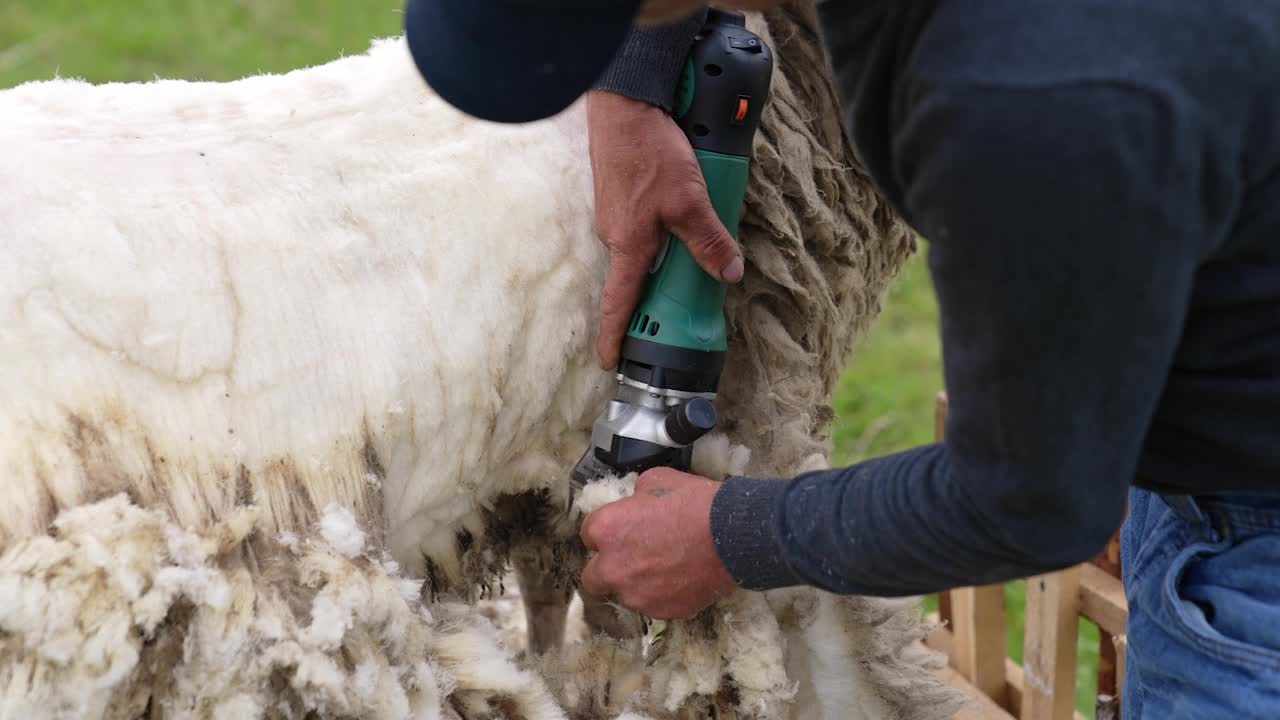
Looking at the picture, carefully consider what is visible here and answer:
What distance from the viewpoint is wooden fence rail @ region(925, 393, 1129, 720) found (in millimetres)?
1826

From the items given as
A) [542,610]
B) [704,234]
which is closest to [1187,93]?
[704,234]

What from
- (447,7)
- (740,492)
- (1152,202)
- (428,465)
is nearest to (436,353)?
(428,465)

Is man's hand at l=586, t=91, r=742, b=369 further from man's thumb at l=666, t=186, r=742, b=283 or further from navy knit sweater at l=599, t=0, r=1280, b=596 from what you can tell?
navy knit sweater at l=599, t=0, r=1280, b=596

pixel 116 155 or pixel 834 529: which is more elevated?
pixel 116 155

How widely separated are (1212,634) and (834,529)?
13.1 inches

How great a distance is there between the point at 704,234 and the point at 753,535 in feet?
1.19

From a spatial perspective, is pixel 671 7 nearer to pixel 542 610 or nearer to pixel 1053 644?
pixel 542 610

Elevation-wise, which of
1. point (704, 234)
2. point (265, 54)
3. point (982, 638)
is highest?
point (704, 234)

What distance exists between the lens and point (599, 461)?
4.00 feet

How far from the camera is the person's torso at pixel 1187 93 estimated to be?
64cm

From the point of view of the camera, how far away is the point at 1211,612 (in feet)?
3.03

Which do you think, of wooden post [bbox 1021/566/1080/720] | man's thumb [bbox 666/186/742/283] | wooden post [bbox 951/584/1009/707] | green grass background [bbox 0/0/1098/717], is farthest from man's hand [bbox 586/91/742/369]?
green grass background [bbox 0/0/1098/717]

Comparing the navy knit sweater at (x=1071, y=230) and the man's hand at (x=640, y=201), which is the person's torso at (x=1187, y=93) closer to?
the navy knit sweater at (x=1071, y=230)

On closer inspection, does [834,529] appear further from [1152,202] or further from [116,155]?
[116,155]
